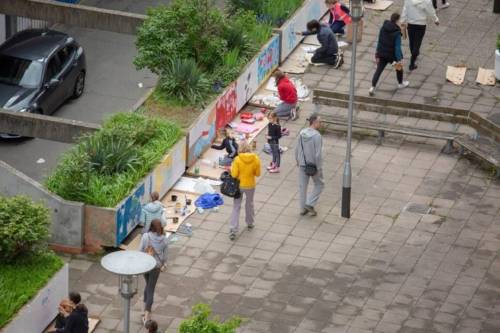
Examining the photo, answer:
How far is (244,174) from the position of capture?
2330 centimetres

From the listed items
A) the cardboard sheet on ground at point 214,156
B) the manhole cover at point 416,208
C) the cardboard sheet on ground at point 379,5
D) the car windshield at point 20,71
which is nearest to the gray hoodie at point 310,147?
the manhole cover at point 416,208

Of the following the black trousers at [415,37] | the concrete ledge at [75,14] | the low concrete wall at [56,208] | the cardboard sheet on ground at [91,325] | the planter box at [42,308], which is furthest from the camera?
the black trousers at [415,37]

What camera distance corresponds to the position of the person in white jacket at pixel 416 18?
2988 centimetres

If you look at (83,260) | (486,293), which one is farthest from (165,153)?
(486,293)

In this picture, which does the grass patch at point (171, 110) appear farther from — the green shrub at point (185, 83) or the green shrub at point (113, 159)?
the green shrub at point (113, 159)

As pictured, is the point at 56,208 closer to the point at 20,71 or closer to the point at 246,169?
the point at 246,169

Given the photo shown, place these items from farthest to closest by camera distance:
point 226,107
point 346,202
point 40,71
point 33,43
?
point 33,43 < point 40,71 < point 226,107 < point 346,202

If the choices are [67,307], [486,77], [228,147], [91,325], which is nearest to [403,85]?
[486,77]

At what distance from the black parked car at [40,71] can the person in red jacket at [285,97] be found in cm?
475

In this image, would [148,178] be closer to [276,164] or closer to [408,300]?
[276,164]

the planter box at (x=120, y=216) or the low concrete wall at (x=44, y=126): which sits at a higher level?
Result: the low concrete wall at (x=44, y=126)

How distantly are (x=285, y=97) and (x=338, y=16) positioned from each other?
4.93 meters

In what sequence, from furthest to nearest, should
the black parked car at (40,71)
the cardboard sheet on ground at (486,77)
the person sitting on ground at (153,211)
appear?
the cardboard sheet on ground at (486,77)
the black parked car at (40,71)
the person sitting on ground at (153,211)

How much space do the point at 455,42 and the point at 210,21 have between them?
7.01 metres
